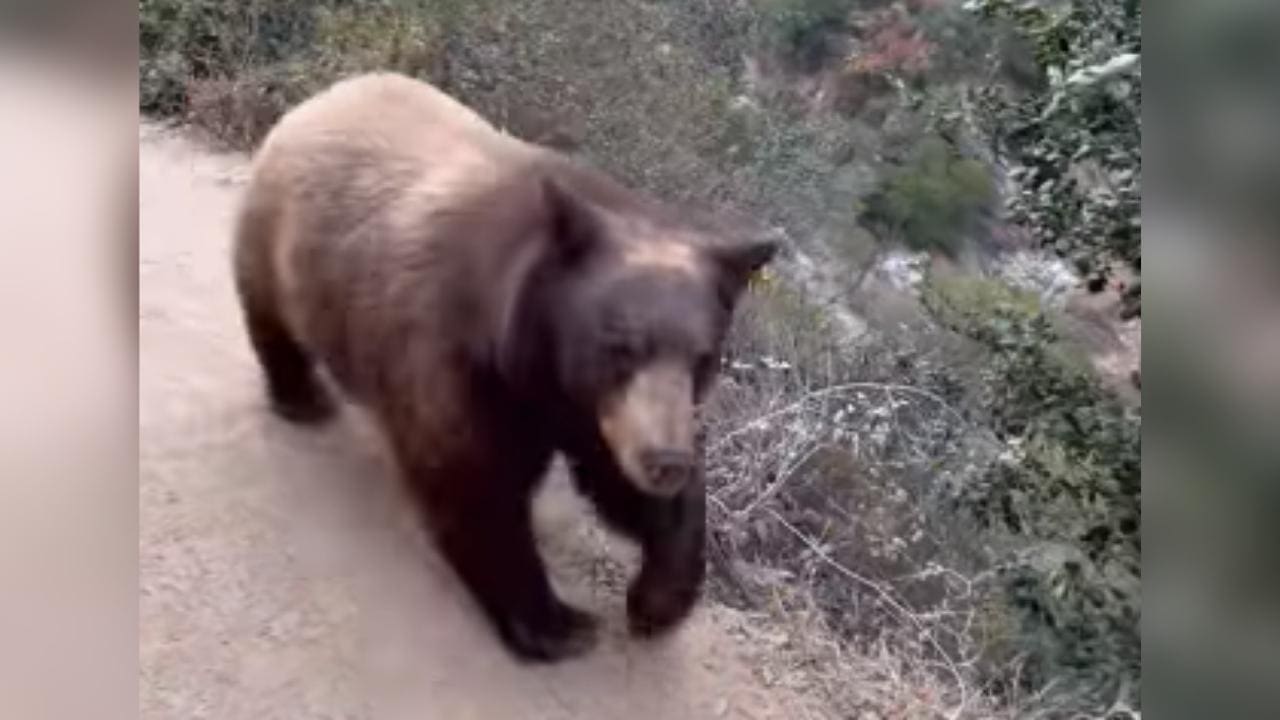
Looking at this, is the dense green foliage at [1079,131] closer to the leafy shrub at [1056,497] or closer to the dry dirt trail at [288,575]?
the leafy shrub at [1056,497]

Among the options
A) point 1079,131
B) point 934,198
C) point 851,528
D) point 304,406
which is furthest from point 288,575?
point 1079,131

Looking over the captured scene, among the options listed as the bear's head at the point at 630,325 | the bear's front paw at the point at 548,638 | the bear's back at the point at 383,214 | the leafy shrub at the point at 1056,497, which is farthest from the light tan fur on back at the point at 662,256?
the bear's front paw at the point at 548,638

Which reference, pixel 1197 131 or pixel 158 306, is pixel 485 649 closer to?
pixel 158 306

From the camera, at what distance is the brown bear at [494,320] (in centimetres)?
130

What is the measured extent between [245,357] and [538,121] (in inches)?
A: 14.8

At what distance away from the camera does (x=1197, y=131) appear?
0.89 m

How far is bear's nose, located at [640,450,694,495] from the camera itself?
1.25 m

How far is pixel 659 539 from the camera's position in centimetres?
139

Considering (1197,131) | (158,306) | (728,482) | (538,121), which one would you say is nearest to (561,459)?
(728,482)

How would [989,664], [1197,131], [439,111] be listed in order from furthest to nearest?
[439,111] < [989,664] < [1197,131]

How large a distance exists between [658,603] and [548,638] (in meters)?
0.11

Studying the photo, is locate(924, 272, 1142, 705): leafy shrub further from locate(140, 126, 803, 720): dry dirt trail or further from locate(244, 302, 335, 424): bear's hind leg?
locate(244, 302, 335, 424): bear's hind leg

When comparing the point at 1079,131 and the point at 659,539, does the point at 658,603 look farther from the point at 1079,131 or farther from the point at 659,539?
the point at 1079,131

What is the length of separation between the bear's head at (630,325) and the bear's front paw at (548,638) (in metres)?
0.20
